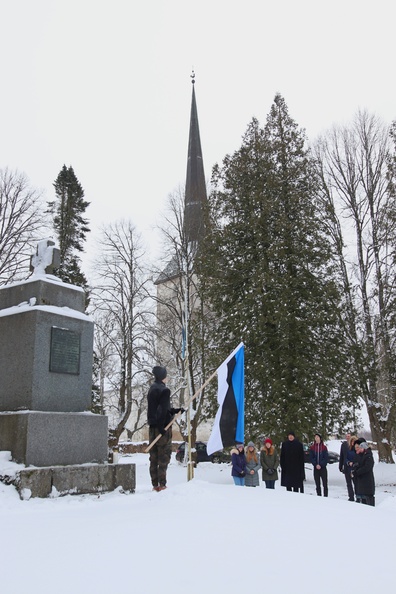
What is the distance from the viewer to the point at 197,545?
13.4 ft

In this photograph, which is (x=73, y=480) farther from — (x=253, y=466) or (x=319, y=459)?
(x=319, y=459)

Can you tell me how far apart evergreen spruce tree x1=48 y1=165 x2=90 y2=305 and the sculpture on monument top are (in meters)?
20.9

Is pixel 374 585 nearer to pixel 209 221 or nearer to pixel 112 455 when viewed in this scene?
pixel 112 455

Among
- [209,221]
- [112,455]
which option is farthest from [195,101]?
[112,455]

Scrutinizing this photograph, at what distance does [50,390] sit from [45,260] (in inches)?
84.1

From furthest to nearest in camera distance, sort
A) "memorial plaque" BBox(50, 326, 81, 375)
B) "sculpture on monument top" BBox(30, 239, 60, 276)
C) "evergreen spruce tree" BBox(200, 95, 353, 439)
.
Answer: "evergreen spruce tree" BBox(200, 95, 353, 439) → "sculpture on monument top" BBox(30, 239, 60, 276) → "memorial plaque" BBox(50, 326, 81, 375)

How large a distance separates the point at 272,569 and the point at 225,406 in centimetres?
380

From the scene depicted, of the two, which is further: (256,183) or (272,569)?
(256,183)

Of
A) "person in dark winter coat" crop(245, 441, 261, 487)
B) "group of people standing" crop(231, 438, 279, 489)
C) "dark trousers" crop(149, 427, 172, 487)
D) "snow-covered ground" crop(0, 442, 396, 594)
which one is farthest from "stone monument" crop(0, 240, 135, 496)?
"person in dark winter coat" crop(245, 441, 261, 487)

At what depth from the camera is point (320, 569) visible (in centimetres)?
360

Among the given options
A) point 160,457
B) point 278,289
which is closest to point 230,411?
point 160,457

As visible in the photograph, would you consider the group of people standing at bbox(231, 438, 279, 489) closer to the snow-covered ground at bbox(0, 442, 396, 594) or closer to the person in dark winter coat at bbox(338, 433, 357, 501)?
the person in dark winter coat at bbox(338, 433, 357, 501)

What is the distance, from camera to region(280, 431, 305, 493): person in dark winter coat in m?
11.2

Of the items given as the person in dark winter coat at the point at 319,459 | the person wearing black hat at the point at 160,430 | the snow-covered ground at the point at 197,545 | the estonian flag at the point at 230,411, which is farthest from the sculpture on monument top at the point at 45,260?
the person in dark winter coat at the point at 319,459
